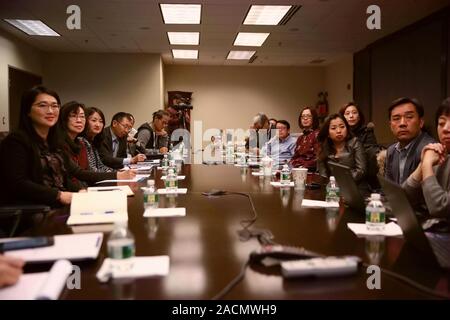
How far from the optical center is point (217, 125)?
35.3 feet

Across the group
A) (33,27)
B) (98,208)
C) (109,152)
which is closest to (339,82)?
(33,27)

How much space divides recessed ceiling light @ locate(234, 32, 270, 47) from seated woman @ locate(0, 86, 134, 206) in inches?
196

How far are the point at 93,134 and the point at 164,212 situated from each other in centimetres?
241

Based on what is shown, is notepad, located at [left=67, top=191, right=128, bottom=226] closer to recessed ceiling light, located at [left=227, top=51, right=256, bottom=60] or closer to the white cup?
the white cup

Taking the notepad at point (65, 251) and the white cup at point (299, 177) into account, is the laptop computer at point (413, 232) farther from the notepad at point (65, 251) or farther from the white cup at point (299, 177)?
the white cup at point (299, 177)

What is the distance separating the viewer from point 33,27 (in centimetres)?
645

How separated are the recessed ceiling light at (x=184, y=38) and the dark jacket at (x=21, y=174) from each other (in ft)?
16.8

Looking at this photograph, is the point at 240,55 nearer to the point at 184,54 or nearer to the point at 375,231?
the point at 184,54

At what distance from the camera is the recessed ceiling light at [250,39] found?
6.86 meters

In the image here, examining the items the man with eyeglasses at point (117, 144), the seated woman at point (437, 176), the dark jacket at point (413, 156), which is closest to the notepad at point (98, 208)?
the seated woman at point (437, 176)

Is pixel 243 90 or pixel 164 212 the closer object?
pixel 164 212

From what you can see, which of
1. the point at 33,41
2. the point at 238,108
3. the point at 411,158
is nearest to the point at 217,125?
the point at 238,108
